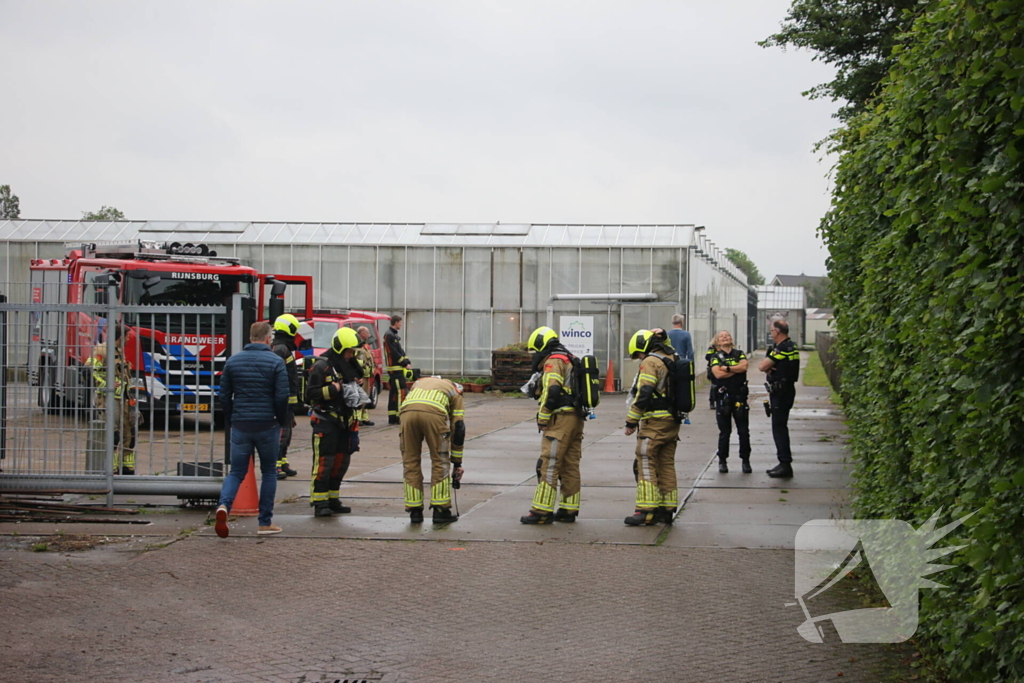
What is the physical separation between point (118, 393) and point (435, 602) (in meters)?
5.25

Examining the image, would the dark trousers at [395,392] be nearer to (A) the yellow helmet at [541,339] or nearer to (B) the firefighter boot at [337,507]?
(B) the firefighter boot at [337,507]

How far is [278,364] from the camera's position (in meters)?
9.40

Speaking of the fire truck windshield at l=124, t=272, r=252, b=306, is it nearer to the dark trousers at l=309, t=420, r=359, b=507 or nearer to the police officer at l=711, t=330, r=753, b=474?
the dark trousers at l=309, t=420, r=359, b=507

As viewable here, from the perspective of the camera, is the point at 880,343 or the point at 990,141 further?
the point at 880,343

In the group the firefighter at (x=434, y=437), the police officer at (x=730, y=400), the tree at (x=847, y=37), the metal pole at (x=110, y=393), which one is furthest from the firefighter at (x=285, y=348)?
the tree at (x=847, y=37)

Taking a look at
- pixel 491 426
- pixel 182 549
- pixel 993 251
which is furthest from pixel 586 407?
pixel 491 426

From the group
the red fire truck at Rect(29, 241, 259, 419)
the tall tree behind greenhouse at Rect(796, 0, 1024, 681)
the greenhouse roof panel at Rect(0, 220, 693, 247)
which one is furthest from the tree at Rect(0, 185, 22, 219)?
the tall tree behind greenhouse at Rect(796, 0, 1024, 681)

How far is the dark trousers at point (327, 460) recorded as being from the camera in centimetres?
1012

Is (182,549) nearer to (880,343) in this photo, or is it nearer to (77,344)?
(77,344)

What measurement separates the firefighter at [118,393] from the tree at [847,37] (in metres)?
15.5

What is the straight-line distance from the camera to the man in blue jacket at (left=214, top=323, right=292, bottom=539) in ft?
30.4

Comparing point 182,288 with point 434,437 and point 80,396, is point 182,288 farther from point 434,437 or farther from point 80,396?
point 434,437

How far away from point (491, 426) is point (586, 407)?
32.2 ft

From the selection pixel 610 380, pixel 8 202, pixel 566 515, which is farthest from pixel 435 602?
pixel 8 202
